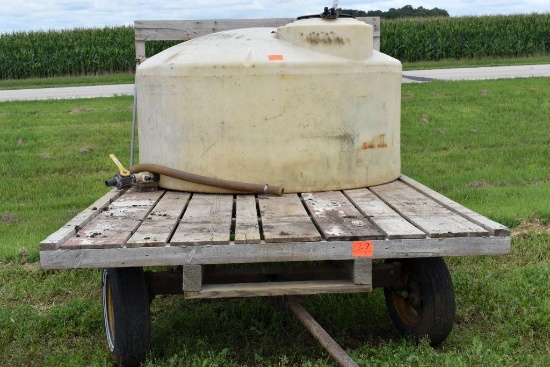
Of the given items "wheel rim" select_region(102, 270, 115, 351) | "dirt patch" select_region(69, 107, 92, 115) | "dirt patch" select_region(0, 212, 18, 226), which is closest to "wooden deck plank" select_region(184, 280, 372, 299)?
"wheel rim" select_region(102, 270, 115, 351)

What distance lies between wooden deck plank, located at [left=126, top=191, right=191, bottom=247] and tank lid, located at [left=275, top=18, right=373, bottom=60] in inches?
46.7

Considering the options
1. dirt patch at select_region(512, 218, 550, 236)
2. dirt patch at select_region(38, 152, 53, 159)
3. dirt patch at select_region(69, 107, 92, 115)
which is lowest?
dirt patch at select_region(512, 218, 550, 236)

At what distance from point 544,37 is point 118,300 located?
2812 centimetres

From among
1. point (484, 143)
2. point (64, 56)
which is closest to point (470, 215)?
point (484, 143)

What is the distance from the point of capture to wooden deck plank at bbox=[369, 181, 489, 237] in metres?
3.49

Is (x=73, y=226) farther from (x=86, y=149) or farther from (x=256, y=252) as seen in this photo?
(x=86, y=149)

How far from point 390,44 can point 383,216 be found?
2471 centimetres

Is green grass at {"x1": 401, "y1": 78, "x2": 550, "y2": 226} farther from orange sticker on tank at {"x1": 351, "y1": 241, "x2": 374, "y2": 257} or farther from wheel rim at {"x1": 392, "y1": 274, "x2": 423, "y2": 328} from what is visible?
orange sticker on tank at {"x1": 351, "y1": 241, "x2": 374, "y2": 257}

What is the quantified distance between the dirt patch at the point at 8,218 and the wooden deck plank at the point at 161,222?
307 cm

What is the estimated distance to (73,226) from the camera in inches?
145

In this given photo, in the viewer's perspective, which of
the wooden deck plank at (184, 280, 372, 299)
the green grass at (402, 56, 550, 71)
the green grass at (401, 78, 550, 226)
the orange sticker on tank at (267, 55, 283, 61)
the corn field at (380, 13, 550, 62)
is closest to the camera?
the wooden deck plank at (184, 280, 372, 299)

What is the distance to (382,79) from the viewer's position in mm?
4688

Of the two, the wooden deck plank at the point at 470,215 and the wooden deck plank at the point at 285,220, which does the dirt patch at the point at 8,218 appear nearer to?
the wooden deck plank at the point at 285,220

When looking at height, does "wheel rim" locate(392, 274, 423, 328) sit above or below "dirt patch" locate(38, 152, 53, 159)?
below
